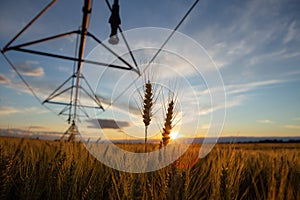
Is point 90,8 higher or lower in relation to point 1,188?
higher

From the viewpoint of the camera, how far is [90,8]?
4.58m

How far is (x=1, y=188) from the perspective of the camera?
5.43 ft

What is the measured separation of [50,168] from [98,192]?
25.3 inches

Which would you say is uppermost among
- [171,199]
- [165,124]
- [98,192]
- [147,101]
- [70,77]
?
[70,77]

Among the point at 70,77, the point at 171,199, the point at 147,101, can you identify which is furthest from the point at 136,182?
the point at 70,77

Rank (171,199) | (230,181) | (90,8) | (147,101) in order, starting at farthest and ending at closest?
(90,8)
(147,101)
(230,181)
(171,199)

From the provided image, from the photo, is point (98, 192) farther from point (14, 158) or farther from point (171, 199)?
point (14, 158)

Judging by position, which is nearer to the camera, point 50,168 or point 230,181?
point 230,181

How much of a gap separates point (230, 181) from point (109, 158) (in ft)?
5.15

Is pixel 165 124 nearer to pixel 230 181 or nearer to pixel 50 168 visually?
pixel 230 181

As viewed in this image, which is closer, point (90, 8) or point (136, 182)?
point (136, 182)


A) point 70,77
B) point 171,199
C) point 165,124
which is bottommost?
point 171,199

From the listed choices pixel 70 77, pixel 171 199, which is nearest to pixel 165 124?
pixel 171 199

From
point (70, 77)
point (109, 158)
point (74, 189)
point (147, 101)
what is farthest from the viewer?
point (70, 77)
